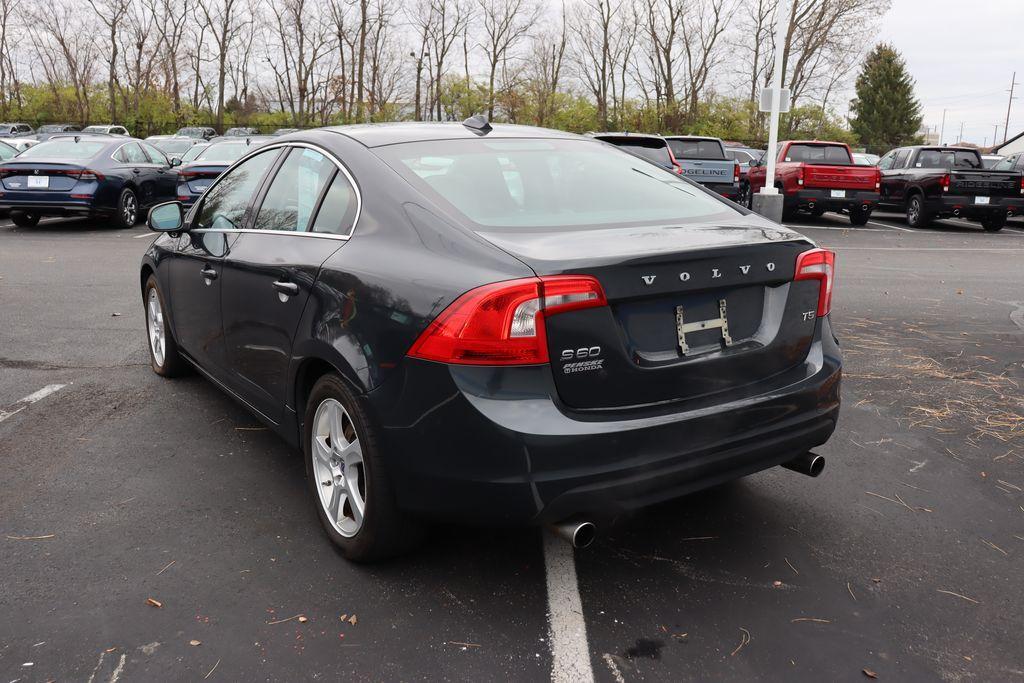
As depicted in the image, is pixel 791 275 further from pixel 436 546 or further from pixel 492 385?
pixel 436 546

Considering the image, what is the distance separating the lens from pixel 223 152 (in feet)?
55.6

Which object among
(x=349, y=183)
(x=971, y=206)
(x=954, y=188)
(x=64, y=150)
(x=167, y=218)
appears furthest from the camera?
(x=954, y=188)

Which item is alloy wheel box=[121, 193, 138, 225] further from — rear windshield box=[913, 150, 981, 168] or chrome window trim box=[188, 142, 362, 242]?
rear windshield box=[913, 150, 981, 168]

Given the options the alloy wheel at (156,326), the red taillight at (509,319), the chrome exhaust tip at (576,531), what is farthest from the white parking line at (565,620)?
the alloy wheel at (156,326)

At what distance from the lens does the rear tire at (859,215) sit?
717 inches

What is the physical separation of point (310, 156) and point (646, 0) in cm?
4919

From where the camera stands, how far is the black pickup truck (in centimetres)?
1739

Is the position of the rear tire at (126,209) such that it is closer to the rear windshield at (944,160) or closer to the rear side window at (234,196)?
the rear side window at (234,196)

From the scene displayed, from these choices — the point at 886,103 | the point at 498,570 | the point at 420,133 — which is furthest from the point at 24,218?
the point at 886,103

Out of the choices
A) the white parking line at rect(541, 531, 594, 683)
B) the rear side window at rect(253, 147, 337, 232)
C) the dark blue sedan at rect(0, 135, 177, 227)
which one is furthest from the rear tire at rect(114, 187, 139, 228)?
the white parking line at rect(541, 531, 594, 683)

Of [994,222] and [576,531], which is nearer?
[576,531]

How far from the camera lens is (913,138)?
2347 inches

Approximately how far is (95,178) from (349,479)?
1308 cm

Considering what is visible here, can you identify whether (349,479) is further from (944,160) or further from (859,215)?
(944,160)
